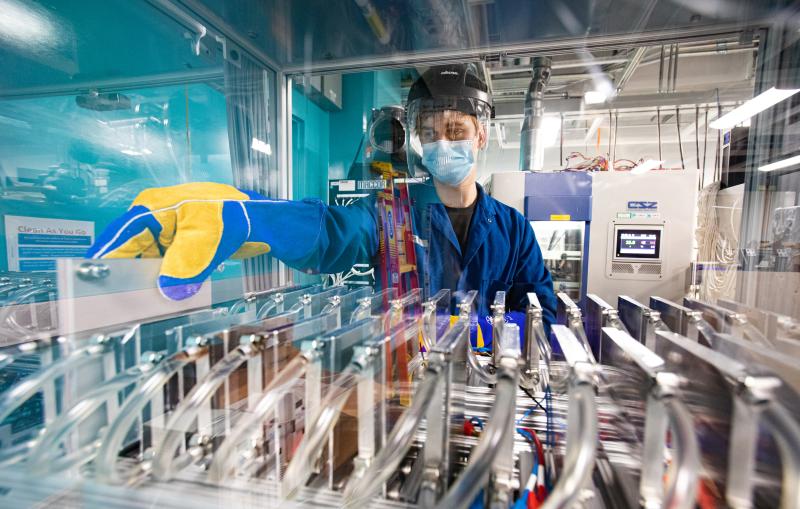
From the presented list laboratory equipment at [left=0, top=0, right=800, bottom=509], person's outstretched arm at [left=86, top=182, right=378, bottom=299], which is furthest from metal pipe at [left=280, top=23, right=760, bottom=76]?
person's outstretched arm at [left=86, top=182, right=378, bottom=299]

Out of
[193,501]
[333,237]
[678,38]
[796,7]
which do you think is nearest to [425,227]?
[333,237]

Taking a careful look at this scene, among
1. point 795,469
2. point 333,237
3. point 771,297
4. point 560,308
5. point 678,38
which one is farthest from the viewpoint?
point 333,237

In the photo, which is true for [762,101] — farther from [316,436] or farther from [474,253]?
[316,436]

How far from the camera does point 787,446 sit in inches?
14.7

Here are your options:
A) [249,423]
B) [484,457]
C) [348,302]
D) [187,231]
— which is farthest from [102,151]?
[484,457]

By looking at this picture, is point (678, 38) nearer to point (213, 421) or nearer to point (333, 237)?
point (333, 237)

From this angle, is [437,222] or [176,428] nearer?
[176,428]

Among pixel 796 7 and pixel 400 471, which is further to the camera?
pixel 796 7

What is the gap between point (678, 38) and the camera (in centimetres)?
134

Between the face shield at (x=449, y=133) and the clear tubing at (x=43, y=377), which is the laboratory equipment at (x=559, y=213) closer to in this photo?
the face shield at (x=449, y=133)

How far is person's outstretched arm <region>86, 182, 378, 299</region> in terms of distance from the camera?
0.85 m

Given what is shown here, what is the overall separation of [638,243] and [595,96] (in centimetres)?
115

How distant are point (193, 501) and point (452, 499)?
15.5 inches

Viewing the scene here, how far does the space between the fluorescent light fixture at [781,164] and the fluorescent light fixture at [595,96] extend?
133 centimetres
